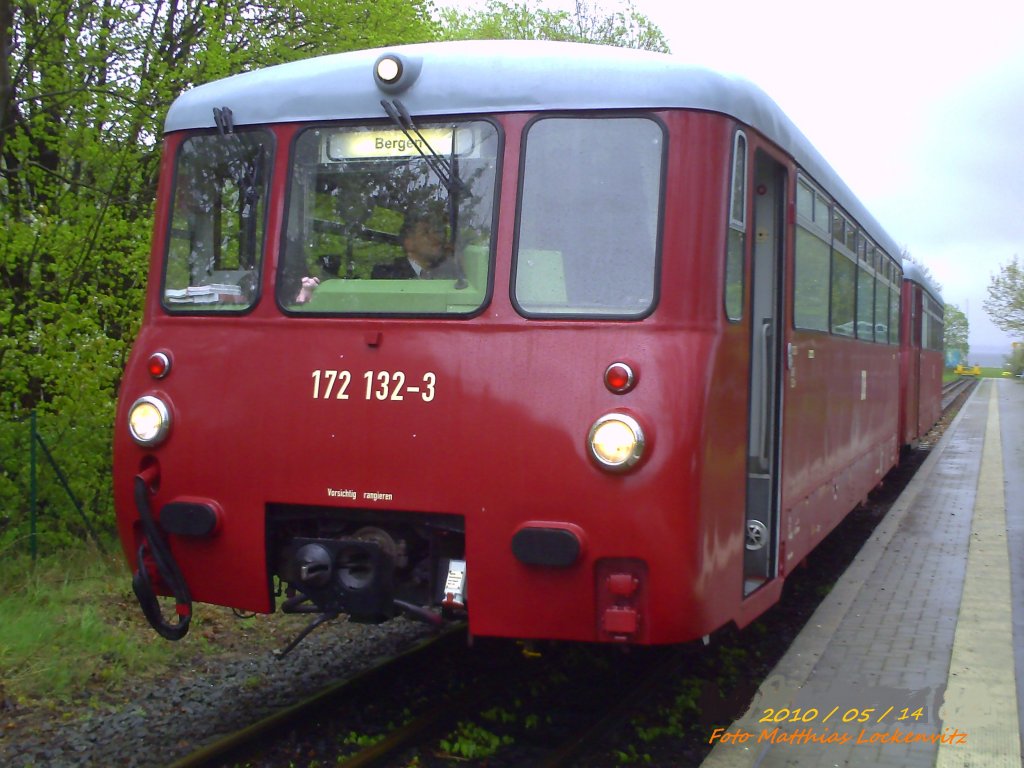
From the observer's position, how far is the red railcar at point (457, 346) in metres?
4.32

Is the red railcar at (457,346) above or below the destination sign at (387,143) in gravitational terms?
below

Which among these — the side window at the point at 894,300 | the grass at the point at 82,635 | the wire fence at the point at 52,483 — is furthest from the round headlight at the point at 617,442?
the side window at the point at 894,300

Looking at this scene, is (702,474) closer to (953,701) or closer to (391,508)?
(391,508)

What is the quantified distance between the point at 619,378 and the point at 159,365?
2.08 meters

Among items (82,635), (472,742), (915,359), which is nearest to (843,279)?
(472,742)

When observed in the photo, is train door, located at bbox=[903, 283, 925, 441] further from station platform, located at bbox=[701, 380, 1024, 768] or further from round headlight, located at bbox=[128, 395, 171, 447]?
round headlight, located at bbox=[128, 395, 171, 447]

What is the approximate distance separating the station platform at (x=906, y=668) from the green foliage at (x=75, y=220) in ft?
19.6

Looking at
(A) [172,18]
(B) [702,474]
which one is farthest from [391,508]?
(A) [172,18]

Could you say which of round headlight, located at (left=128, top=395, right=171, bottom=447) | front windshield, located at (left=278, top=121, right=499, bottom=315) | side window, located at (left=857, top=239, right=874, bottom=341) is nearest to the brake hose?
round headlight, located at (left=128, top=395, right=171, bottom=447)

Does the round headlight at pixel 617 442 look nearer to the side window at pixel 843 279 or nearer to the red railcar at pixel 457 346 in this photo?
the red railcar at pixel 457 346

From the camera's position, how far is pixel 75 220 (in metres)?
9.45

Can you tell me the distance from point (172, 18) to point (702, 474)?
29.0ft

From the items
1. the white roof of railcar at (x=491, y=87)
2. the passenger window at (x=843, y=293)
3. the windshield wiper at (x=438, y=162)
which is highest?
the white roof of railcar at (x=491, y=87)

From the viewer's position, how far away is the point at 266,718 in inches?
208
